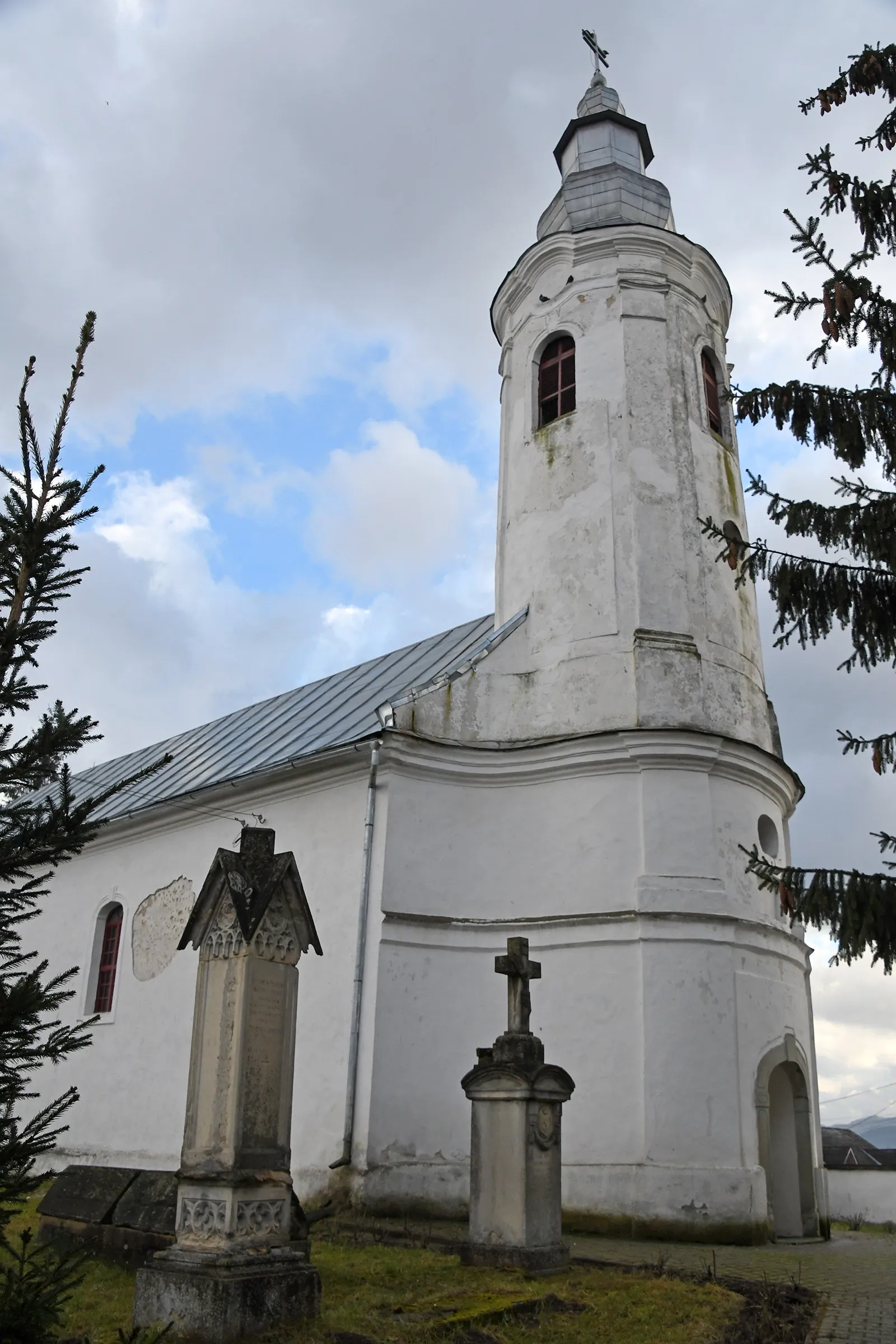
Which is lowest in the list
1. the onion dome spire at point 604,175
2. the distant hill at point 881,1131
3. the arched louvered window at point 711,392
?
the distant hill at point 881,1131

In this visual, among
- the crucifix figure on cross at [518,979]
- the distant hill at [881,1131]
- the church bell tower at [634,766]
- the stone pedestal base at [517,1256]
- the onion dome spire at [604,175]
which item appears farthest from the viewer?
the distant hill at [881,1131]

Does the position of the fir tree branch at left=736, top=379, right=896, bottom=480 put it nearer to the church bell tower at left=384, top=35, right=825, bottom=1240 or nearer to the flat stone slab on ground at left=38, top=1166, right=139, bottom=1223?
the church bell tower at left=384, top=35, right=825, bottom=1240

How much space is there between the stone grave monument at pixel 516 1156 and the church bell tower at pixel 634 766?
341cm

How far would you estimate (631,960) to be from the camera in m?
12.5

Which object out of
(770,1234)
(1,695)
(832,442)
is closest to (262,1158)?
(1,695)

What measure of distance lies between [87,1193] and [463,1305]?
344 centimetres

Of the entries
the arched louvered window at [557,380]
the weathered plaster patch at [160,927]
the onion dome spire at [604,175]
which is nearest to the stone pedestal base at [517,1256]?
the weathered plaster patch at [160,927]

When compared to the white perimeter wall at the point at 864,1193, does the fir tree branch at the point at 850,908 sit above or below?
above

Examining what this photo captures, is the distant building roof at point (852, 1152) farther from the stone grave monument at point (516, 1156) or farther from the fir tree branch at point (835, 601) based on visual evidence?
the fir tree branch at point (835, 601)

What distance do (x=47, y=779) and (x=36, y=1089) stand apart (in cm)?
1728

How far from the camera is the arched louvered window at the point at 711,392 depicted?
651 inches

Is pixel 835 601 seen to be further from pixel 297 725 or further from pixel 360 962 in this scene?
pixel 297 725

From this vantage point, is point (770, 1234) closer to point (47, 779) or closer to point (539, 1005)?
point (539, 1005)

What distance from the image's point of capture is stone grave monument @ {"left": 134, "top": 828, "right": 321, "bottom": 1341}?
6082 millimetres
